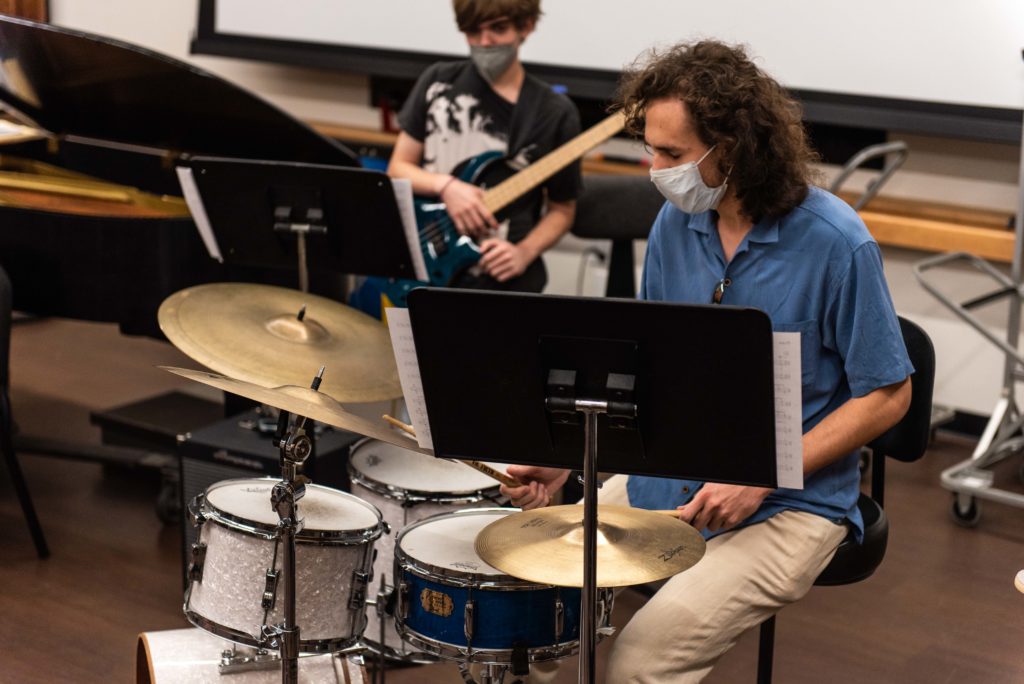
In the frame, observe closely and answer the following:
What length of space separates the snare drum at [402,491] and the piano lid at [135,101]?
1122 mm

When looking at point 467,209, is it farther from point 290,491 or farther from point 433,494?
point 290,491

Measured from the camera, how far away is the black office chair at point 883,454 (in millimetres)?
2252

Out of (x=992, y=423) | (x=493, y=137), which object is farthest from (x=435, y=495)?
(x=992, y=423)

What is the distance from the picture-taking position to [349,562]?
2.33 metres

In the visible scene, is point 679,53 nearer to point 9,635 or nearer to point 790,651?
point 790,651

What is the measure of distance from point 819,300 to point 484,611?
76 cm

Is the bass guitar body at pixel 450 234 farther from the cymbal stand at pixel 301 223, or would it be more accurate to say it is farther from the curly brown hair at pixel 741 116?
the curly brown hair at pixel 741 116

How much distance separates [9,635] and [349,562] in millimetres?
1151

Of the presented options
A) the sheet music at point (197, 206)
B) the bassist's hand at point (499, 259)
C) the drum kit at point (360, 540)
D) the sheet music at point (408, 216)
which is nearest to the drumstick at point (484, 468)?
the drum kit at point (360, 540)

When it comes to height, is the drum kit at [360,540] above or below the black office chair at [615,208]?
below

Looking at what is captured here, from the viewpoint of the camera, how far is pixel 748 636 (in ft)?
10.1

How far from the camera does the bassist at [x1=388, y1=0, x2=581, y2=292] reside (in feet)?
11.1

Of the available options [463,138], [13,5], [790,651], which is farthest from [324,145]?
[13,5]

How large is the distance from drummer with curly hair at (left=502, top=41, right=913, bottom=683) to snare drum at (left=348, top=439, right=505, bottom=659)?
0.29 m
